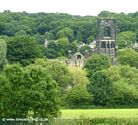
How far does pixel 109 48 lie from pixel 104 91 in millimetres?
57850

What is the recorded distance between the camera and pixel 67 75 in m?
103

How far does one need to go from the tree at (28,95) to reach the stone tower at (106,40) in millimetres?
79240

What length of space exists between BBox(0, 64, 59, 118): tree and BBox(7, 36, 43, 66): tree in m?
44.1

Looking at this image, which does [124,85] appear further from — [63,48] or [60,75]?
[63,48]

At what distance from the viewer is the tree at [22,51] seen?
363 feet

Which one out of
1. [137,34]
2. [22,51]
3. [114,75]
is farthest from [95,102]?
[137,34]

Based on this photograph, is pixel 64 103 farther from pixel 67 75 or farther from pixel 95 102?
pixel 67 75

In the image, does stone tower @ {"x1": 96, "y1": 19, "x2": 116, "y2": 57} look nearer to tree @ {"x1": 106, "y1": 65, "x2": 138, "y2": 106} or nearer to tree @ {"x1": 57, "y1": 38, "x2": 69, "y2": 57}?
tree @ {"x1": 57, "y1": 38, "x2": 69, "y2": 57}

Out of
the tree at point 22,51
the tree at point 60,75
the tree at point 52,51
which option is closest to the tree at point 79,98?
the tree at point 60,75

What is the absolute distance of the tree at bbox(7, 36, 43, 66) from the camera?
110750mm

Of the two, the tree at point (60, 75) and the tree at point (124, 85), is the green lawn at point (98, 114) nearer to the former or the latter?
the tree at point (124, 85)

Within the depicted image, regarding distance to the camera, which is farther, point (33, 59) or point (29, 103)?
point (33, 59)

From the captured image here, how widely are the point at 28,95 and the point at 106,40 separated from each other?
9262 cm

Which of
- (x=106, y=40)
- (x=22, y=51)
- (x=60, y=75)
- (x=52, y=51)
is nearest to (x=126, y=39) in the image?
(x=52, y=51)
